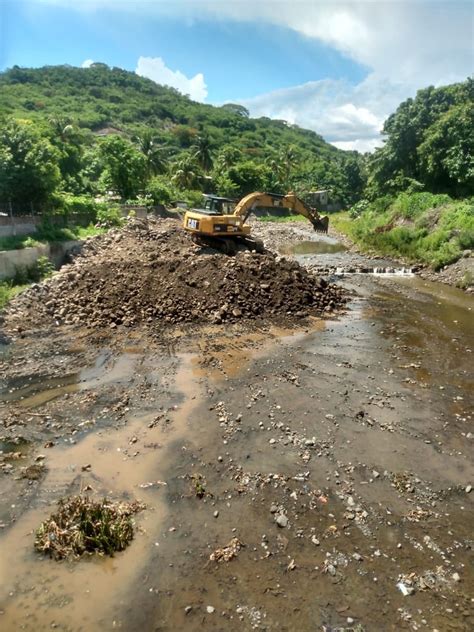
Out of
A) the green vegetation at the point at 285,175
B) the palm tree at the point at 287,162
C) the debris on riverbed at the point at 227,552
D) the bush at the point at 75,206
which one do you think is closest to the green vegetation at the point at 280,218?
the green vegetation at the point at 285,175

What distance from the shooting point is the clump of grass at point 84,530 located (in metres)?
6.58

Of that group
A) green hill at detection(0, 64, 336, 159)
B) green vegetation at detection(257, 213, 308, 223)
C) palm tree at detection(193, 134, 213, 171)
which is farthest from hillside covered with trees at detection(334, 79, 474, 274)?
green hill at detection(0, 64, 336, 159)

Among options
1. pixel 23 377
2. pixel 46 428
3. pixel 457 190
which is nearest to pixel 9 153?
pixel 23 377

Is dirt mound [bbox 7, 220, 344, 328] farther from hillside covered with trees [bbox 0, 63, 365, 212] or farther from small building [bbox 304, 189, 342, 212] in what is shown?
small building [bbox 304, 189, 342, 212]

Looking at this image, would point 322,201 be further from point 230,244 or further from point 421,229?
point 230,244

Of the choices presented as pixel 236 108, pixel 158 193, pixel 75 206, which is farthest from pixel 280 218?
pixel 236 108

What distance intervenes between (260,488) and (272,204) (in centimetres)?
1726

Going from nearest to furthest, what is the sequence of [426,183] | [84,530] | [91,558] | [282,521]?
1. [91,558]
2. [84,530]
3. [282,521]
4. [426,183]

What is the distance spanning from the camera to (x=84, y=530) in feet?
22.2

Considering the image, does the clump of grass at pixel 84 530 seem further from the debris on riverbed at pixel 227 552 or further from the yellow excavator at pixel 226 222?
the yellow excavator at pixel 226 222

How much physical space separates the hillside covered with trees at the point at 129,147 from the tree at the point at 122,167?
9 centimetres

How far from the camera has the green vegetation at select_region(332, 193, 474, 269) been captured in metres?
26.0

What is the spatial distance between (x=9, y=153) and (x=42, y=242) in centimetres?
455

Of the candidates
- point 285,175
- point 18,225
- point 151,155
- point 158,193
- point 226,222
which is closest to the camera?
point 226,222
